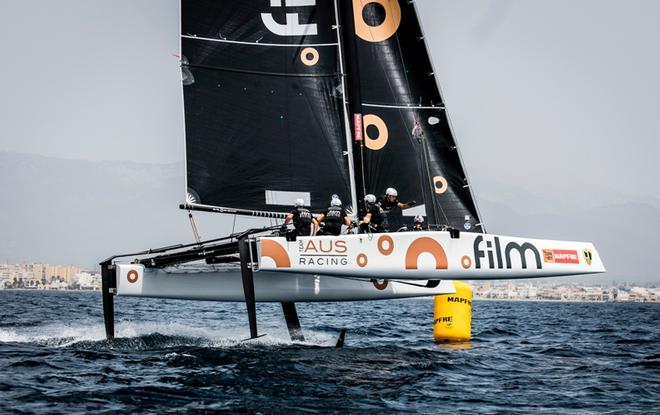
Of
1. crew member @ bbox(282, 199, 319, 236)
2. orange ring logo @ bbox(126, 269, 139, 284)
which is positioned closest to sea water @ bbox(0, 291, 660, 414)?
orange ring logo @ bbox(126, 269, 139, 284)

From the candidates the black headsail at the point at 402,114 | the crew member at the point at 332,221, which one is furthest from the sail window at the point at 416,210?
the crew member at the point at 332,221

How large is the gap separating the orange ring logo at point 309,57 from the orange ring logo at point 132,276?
5095 mm

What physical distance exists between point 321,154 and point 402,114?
1993 millimetres

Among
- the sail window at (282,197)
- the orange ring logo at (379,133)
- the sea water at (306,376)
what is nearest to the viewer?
the sea water at (306,376)

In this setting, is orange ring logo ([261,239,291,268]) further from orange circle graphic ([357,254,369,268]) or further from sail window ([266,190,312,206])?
sail window ([266,190,312,206])

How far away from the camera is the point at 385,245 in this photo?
12844 millimetres

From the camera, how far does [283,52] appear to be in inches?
600

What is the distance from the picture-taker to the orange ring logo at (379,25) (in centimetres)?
1602

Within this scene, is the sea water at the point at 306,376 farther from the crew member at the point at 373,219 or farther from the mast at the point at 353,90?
→ the mast at the point at 353,90

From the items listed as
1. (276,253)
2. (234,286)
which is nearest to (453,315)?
(234,286)

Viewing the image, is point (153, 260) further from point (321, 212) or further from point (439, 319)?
point (439, 319)

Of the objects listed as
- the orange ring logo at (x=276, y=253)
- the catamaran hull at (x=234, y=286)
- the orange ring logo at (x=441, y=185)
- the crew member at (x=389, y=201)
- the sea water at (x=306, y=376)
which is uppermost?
the orange ring logo at (x=441, y=185)

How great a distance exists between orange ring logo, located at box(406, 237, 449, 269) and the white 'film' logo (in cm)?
503

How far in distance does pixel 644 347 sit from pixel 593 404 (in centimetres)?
824
